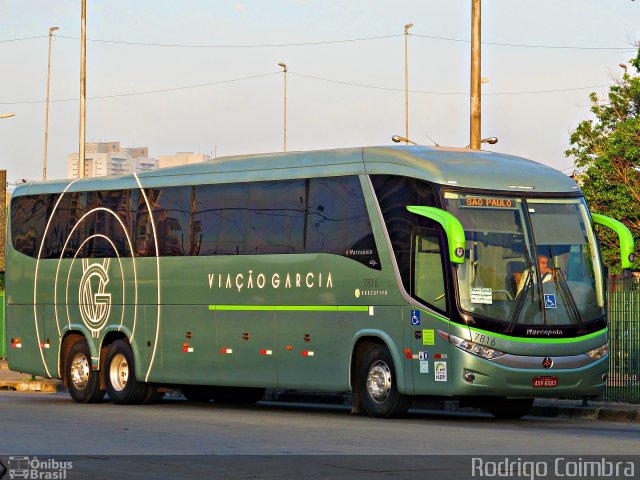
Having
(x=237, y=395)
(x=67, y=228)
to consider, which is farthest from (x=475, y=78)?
(x=67, y=228)

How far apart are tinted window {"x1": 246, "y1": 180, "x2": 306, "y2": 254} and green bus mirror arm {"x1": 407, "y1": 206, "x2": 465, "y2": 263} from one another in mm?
2854

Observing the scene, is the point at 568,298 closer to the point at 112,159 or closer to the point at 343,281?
the point at 343,281

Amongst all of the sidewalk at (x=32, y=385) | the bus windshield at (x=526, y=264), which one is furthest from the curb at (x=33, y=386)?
the bus windshield at (x=526, y=264)

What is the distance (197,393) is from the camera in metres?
26.2

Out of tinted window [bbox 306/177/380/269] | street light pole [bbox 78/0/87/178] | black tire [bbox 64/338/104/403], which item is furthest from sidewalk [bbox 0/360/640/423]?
street light pole [bbox 78/0/87/178]

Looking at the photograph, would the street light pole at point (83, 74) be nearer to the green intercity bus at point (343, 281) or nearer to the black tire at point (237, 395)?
the green intercity bus at point (343, 281)

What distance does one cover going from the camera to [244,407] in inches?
→ 974

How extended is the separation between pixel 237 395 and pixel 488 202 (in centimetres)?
753

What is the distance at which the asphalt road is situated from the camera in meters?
13.5

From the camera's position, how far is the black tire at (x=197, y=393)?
25.9m

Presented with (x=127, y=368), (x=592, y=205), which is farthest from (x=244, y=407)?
(x=592, y=205)

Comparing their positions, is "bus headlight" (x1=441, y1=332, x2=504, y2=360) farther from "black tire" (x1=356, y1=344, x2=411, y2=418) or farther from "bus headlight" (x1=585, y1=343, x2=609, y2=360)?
"bus headlight" (x1=585, y1=343, x2=609, y2=360)

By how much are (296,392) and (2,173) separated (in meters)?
18.5

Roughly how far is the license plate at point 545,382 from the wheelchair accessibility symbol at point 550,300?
98 cm
